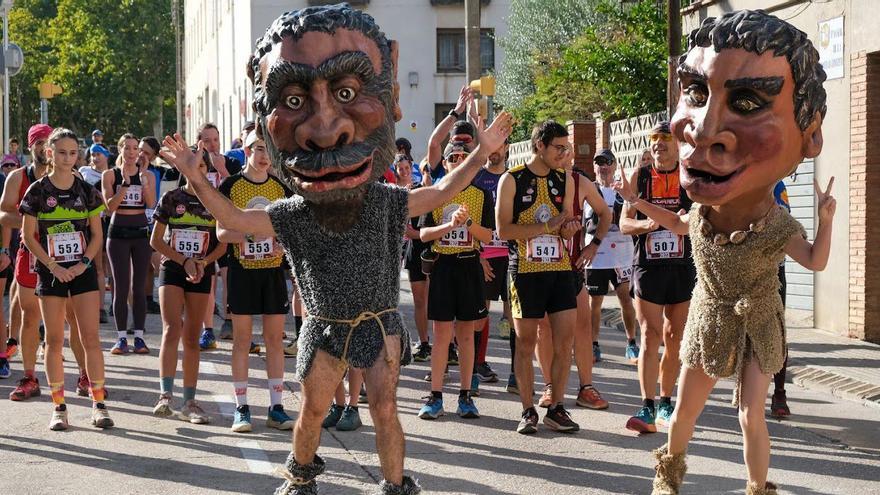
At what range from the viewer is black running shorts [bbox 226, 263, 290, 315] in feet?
27.5

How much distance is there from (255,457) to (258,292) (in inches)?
50.8

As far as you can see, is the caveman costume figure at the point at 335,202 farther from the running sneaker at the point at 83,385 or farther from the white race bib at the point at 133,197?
the white race bib at the point at 133,197

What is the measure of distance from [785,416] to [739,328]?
3.14 metres

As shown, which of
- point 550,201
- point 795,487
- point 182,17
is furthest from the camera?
point 182,17

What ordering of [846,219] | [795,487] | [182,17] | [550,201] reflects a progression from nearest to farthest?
[795,487] → [550,201] → [846,219] → [182,17]

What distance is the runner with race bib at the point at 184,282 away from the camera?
8.77 m

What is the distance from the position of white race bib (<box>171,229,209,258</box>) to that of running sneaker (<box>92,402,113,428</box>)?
1232 millimetres

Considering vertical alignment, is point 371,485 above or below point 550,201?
below

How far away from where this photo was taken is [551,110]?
25.8m

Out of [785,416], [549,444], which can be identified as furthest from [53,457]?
[785,416]

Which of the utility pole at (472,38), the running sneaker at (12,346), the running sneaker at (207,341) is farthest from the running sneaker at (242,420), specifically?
the utility pole at (472,38)

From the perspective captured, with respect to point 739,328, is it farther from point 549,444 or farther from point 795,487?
point 549,444

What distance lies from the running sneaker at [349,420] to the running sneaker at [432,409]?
548 mm

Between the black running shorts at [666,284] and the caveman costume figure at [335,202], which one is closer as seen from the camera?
the caveman costume figure at [335,202]
